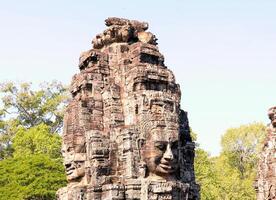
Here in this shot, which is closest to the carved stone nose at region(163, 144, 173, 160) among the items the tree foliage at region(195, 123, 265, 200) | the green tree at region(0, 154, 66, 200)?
the green tree at region(0, 154, 66, 200)

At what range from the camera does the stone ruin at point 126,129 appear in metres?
12.5

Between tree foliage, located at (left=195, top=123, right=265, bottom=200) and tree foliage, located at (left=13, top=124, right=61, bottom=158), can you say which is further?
tree foliage, located at (left=195, top=123, right=265, bottom=200)

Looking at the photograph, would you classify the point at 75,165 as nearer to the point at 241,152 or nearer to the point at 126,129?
the point at 126,129

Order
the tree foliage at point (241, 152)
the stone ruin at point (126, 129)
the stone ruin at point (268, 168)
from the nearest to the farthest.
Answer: the stone ruin at point (126, 129), the stone ruin at point (268, 168), the tree foliage at point (241, 152)

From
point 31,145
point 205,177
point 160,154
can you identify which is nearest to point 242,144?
point 205,177

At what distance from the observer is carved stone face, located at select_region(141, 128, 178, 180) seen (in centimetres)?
1257

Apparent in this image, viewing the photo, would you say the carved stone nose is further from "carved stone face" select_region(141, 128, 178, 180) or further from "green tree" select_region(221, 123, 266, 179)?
"green tree" select_region(221, 123, 266, 179)

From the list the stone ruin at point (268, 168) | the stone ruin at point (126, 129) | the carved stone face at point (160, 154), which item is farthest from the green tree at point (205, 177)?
the carved stone face at point (160, 154)

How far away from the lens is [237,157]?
146 ft

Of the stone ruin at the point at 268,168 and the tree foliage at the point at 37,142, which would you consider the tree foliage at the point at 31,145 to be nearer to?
the tree foliage at the point at 37,142

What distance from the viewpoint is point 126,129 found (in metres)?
12.7

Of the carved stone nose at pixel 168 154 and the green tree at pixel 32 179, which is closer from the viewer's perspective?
the carved stone nose at pixel 168 154

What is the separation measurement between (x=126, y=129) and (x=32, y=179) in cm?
1531

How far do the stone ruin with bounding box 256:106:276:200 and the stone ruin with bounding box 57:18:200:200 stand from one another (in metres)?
5.93
